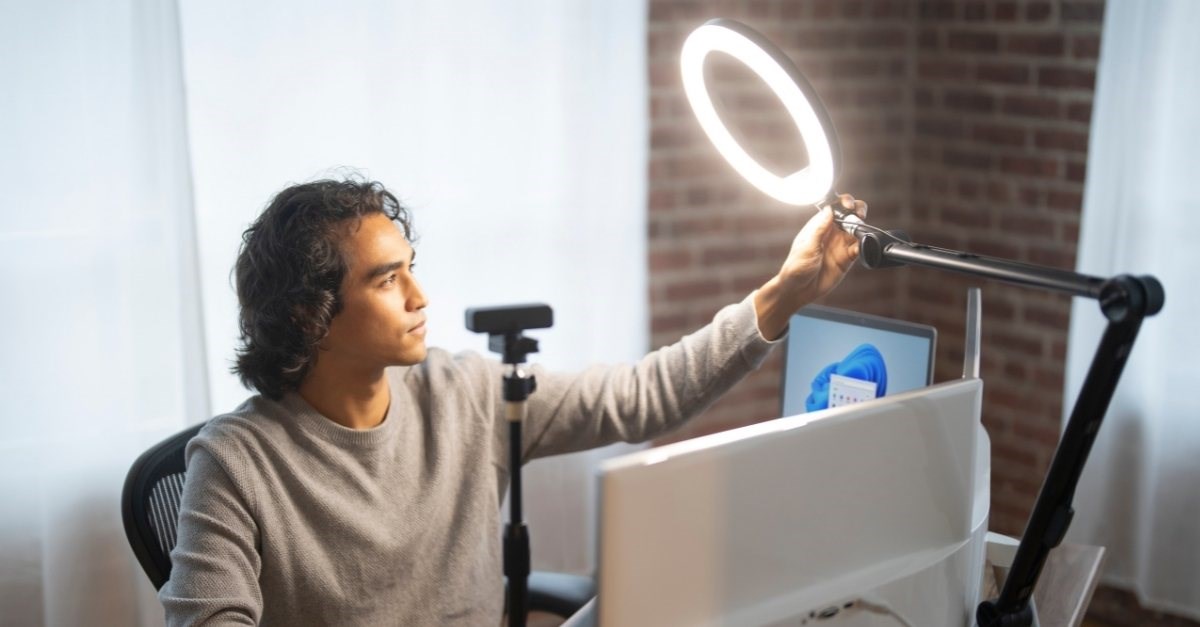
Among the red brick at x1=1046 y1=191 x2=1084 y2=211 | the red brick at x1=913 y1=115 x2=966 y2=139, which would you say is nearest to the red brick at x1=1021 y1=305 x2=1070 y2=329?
the red brick at x1=1046 y1=191 x2=1084 y2=211

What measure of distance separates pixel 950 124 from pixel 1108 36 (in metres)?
0.60

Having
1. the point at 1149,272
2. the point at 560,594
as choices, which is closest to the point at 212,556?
the point at 560,594

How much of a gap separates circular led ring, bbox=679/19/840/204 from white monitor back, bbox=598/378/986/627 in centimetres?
32

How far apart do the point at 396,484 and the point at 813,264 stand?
641mm

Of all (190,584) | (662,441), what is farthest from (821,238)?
(662,441)

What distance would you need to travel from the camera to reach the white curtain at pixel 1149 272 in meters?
2.61

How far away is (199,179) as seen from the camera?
238 centimetres

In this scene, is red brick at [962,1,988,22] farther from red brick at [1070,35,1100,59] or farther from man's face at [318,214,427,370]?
man's face at [318,214,427,370]

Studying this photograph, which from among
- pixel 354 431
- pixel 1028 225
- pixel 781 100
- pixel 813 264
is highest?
pixel 781 100

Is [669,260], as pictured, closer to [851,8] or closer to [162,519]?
[851,8]

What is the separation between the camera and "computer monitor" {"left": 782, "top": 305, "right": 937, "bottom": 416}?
5.66 ft

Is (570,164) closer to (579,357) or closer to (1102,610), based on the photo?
(579,357)

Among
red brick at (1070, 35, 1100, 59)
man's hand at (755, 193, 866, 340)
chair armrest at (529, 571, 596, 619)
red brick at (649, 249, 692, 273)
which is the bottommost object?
chair armrest at (529, 571, 596, 619)

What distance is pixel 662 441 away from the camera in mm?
3158
